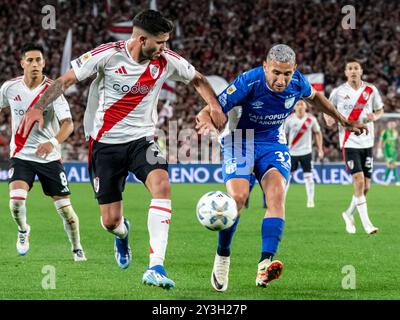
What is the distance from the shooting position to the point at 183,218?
15883 millimetres

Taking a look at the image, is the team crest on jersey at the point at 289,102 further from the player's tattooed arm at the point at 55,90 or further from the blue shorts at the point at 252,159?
the player's tattooed arm at the point at 55,90

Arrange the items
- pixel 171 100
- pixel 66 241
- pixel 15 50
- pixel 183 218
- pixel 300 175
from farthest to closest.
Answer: pixel 15 50 < pixel 171 100 < pixel 300 175 < pixel 183 218 < pixel 66 241

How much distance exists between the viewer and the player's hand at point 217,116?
7203mm

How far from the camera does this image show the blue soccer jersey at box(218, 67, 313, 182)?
7828 millimetres

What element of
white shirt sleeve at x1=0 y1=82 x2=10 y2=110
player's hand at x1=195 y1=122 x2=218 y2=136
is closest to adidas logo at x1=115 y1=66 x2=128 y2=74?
player's hand at x1=195 y1=122 x2=218 y2=136

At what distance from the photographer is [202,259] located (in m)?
9.99

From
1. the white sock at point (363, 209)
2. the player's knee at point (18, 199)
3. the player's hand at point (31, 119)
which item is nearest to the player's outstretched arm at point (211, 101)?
the player's hand at point (31, 119)

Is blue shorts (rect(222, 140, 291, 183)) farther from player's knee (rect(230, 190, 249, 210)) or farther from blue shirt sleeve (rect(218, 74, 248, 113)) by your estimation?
blue shirt sleeve (rect(218, 74, 248, 113))

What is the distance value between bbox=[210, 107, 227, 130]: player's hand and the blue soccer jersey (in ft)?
1.50

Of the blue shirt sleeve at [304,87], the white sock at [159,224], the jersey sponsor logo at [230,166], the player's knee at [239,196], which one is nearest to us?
the white sock at [159,224]

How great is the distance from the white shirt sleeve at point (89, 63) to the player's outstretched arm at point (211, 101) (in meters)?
0.84

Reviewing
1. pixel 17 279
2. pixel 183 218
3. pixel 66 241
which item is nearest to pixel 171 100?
pixel 183 218
